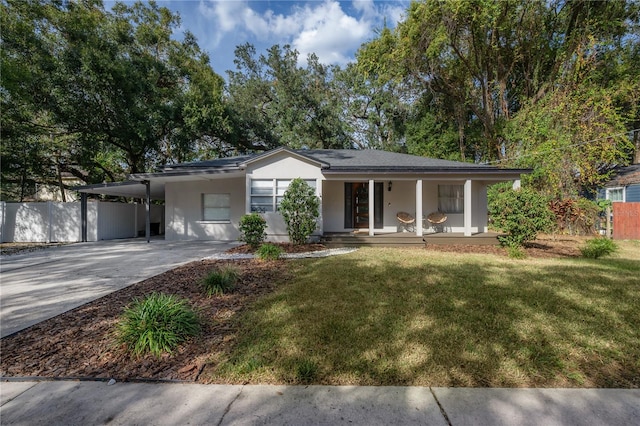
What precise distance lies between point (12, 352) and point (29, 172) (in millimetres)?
18419

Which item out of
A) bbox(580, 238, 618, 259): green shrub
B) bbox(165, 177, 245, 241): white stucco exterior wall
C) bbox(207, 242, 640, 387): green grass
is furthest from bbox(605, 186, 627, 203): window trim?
bbox(165, 177, 245, 241): white stucco exterior wall

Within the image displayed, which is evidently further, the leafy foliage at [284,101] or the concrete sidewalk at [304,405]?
the leafy foliage at [284,101]

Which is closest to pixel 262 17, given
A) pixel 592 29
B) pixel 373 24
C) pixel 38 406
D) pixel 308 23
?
pixel 308 23

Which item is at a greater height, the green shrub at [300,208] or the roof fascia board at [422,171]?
the roof fascia board at [422,171]

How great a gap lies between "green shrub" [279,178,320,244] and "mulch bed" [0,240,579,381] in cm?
447

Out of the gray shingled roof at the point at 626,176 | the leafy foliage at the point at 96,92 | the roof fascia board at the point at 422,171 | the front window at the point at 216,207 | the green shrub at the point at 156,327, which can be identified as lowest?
the green shrub at the point at 156,327

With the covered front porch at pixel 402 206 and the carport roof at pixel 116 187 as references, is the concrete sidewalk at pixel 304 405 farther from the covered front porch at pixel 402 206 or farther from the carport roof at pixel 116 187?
the carport roof at pixel 116 187

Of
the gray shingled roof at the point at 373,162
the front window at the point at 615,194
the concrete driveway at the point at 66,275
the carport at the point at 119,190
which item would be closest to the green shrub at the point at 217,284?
the concrete driveway at the point at 66,275

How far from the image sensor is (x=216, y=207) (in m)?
12.7

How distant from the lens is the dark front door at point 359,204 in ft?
38.9

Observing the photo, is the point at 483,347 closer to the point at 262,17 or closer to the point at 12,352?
the point at 12,352

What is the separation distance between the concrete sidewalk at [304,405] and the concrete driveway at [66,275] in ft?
6.74

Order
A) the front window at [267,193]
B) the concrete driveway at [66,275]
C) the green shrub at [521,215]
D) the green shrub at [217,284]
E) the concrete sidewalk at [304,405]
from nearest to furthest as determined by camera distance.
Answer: the concrete sidewalk at [304,405] < the concrete driveway at [66,275] < the green shrub at [217,284] < the green shrub at [521,215] < the front window at [267,193]

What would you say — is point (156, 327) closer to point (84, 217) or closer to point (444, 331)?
point (444, 331)
